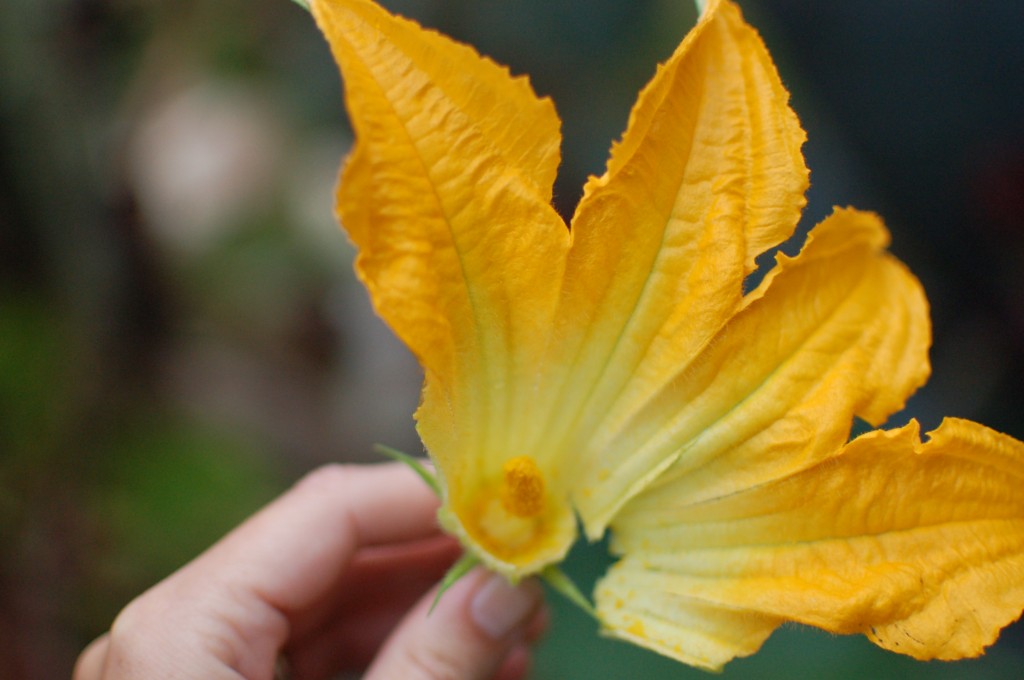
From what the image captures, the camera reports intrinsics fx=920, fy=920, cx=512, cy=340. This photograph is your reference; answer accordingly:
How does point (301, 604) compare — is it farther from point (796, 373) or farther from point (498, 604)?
point (796, 373)

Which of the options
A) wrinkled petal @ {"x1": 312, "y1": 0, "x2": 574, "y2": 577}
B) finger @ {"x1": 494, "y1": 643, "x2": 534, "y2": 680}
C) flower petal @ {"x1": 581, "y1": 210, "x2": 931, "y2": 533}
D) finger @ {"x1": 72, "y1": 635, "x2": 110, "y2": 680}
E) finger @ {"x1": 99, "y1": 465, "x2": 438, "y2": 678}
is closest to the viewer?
wrinkled petal @ {"x1": 312, "y1": 0, "x2": 574, "y2": 577}

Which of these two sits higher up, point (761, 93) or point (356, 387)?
point (761, 93)

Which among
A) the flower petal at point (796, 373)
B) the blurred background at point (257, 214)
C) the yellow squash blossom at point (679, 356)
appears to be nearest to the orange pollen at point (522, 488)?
the yellow squash blossom at point (679, 356)

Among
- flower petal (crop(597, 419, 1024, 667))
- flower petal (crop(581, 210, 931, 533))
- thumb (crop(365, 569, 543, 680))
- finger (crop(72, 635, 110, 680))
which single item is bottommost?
finger (crop(72, 635, 110, 680))

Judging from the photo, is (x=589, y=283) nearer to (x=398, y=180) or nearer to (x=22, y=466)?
(x=398, y=180)

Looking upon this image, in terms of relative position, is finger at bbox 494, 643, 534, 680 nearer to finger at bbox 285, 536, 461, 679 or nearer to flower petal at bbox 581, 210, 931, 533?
finger at bbox 285, 536, 461, 679

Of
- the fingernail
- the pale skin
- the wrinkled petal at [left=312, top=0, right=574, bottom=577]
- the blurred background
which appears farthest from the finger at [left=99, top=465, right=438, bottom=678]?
the blurred background

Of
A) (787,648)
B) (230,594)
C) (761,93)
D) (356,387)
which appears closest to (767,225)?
Answer: (761,93)
